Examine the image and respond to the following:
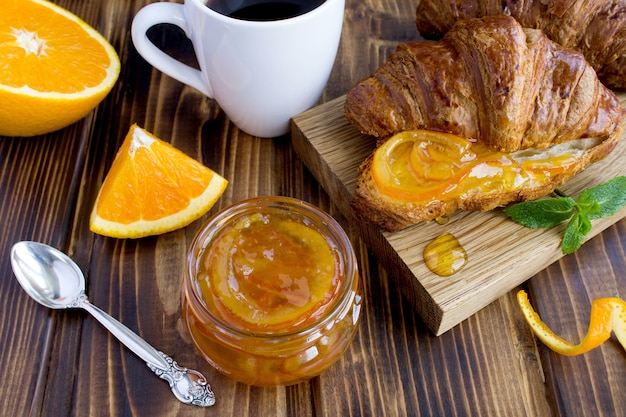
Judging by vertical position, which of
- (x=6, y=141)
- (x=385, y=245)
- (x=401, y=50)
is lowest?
(x=6, y=141)

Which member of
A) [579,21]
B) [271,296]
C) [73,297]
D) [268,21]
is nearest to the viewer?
[271,296]

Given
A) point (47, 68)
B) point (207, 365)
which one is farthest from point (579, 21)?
point (47, 68)

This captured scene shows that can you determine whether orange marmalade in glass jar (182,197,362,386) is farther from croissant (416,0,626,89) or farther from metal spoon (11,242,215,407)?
croissant (416,0,626,89)

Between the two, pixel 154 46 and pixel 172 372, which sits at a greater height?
pixel 154 46

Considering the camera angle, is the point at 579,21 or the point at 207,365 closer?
the point at 207,365

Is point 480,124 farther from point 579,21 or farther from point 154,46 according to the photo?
point 154,46

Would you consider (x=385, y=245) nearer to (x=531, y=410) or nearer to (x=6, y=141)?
(x=531, y=410)

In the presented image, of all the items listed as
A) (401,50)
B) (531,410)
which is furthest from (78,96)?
(531,410)
